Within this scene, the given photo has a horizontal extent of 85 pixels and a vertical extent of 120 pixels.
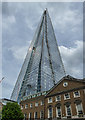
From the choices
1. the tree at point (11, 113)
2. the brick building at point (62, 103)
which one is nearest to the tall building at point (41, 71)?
the brick building at point (62, 103)

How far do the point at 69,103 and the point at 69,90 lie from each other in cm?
363

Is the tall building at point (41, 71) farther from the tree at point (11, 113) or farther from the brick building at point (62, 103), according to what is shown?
the tree at point (11, 113)

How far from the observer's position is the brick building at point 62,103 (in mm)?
31036

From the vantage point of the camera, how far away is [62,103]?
1345 inches

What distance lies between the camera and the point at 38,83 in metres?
83.1

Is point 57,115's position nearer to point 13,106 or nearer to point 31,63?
point 13,106

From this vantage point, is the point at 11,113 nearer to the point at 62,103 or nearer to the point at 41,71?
the point at 62,103

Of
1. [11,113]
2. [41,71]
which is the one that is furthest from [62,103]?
[41,71]

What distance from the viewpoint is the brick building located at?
31036 mm

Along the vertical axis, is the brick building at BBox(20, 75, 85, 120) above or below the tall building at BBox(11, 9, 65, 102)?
below

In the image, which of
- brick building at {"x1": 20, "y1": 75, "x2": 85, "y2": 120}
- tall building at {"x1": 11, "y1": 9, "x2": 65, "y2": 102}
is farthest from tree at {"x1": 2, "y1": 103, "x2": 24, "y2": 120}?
tall building at {"x1": 11, "y1": 9, "x2": 65, "y2": 102}

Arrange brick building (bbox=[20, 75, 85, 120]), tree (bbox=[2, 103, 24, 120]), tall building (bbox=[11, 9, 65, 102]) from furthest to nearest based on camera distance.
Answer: tall building (bbox=[11, 9, 65, 102]) → tree (bbox=[2, 103, 24, 120]) → brick building (bbox=[20, 75, 85, 120])

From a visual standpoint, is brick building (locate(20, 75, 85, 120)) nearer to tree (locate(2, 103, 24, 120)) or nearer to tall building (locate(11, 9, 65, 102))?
tree (locate(2, 103, 24, 120))

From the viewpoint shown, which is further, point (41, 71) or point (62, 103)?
point (41, 71)
